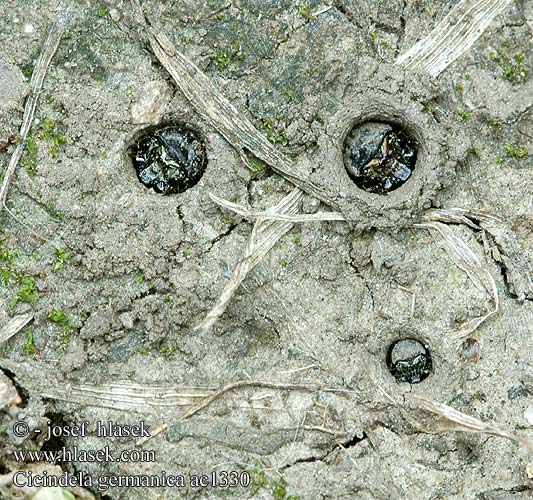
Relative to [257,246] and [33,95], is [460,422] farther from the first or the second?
[33,95]

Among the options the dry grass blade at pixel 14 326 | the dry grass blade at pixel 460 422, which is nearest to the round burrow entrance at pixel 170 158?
the dry grass blade at pixel 14 326

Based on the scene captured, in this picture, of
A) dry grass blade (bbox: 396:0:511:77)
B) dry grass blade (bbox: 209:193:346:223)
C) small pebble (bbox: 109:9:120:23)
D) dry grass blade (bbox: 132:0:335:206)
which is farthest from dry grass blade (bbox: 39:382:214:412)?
dry grass blade (bbox: 396:0:511:77)

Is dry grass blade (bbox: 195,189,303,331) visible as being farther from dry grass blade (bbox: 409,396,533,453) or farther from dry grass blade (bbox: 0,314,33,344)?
dry grass blade (bbox: 409,396,533,453)

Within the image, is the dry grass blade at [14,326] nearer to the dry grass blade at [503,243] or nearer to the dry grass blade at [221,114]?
the dry grass blade at [221,114]

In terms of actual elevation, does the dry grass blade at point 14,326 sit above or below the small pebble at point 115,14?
below

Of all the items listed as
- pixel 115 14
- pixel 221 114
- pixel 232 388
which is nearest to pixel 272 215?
pixel 221 114

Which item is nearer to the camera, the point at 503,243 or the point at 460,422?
the point at 460,422

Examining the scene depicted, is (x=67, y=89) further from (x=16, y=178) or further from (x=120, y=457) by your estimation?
(x=120, y=457)
